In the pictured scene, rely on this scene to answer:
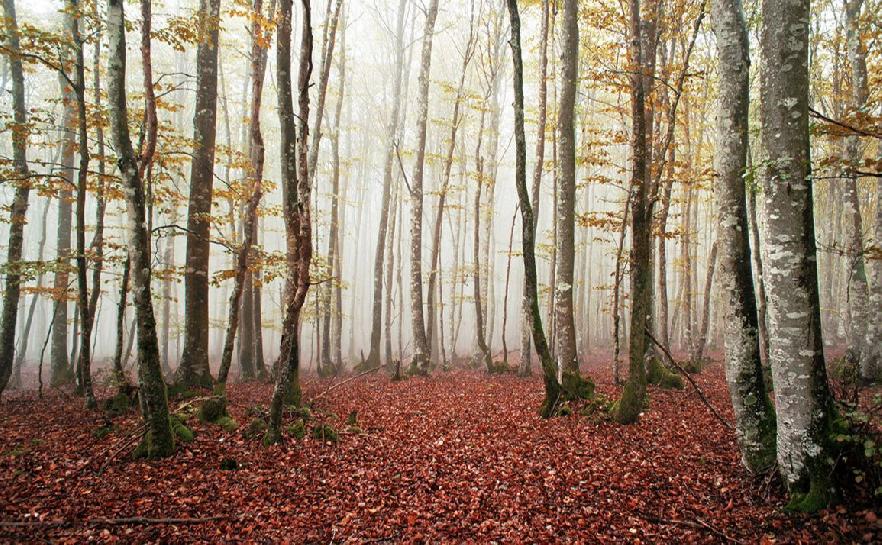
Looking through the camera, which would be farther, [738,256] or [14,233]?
[14,233]

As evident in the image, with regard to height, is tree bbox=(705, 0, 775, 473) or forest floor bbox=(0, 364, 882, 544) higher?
tree bbox=(705, 0, 775, 473)

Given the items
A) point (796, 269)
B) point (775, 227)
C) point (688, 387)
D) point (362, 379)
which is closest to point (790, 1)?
point (775, 227)

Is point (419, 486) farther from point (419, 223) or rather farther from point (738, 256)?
point (419, 223)

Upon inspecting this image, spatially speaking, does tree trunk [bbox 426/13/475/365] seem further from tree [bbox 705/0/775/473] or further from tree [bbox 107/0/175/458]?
tree [bbox 107/0/175/458]

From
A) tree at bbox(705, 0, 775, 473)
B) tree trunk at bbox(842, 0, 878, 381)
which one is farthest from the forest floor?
tree trunk at bbox(842, 0, 878, 381)

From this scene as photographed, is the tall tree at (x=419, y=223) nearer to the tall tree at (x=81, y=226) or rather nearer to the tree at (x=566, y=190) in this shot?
the tree at (x=566, y=190)

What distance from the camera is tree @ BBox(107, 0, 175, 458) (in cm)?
544

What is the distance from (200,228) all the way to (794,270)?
1028 centimetres

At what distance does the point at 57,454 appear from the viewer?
558 cm

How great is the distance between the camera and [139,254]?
18.2 feet

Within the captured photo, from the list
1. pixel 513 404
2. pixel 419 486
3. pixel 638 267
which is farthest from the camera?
pixel 513 404

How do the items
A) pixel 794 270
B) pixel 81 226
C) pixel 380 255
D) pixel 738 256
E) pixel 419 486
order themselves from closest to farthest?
pixel 794 270
pixel 738 256
pixel 419 486
pixel 81 226
pixel 380 255

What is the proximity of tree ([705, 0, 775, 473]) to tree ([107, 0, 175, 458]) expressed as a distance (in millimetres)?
7138

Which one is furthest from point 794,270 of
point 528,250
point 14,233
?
point 14,233
